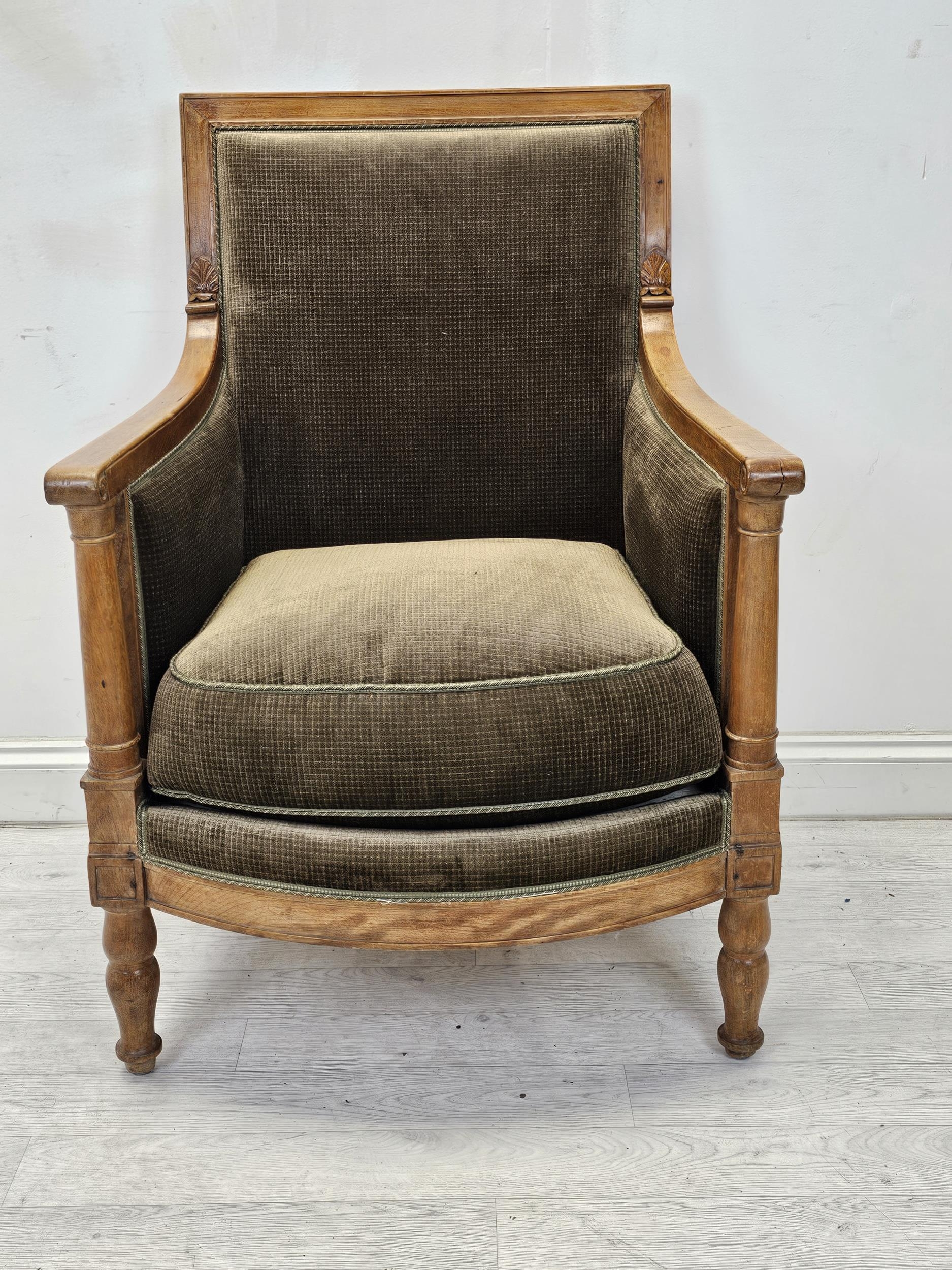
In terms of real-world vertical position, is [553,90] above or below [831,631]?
above

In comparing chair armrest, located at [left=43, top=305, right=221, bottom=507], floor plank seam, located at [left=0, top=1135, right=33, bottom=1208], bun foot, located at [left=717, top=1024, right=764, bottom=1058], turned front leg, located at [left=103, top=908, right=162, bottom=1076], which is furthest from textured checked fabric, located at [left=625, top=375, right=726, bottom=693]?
floor plank seam, located at [left=0, top=1135, right=33, bottom=1208]

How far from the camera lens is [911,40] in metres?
1.51

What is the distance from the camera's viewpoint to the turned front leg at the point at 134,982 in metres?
1.17

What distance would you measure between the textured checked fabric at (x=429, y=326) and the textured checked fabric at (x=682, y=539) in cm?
18

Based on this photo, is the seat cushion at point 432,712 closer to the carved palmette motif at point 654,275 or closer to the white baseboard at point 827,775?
the carved palmette motif at point 654,275

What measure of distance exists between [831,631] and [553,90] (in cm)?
89

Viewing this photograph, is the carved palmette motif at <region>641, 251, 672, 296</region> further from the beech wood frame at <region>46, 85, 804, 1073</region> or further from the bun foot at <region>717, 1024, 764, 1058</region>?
the bun foot at <region>717, 1024, 764, 1058</region>

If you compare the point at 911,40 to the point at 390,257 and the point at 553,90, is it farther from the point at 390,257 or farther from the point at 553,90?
the point at 390,257

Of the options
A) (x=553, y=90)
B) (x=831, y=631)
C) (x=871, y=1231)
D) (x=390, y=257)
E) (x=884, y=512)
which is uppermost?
(x=553, y=90)

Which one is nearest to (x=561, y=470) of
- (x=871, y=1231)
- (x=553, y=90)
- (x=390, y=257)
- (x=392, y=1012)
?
(x=390, y=257)

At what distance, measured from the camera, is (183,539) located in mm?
1188

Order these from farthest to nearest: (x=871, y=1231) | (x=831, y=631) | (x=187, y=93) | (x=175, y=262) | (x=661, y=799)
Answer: (x=831, y=631)
(x=175, y=262)
(x=187, y=93)
(x=661, y=799)
(x=871, y=1231)

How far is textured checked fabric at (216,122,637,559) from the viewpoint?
4.64 ft

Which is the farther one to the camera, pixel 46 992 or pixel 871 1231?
pixel 46 992
